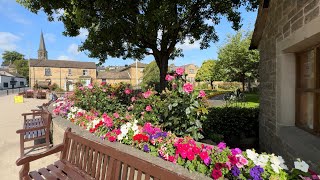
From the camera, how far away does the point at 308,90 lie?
12.1 ft

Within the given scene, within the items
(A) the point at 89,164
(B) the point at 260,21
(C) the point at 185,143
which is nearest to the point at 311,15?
(C) the point at 185,143

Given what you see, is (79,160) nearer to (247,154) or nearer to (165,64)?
(247,154)

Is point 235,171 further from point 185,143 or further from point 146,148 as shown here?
point 146,148

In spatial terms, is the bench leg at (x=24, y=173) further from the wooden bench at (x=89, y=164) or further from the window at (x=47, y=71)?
the window at (x=47, y=71)

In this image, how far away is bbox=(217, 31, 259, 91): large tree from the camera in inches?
1115

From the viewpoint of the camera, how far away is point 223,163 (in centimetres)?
245

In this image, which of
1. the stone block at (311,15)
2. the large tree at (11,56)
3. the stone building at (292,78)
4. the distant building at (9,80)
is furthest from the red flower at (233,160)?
the large tree at (11,56)

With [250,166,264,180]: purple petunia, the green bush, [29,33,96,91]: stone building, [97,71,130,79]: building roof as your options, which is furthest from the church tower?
[250,166,264,180]: purple petunia

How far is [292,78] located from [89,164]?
3600 millimetres

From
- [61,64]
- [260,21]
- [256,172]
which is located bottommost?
[256,172]

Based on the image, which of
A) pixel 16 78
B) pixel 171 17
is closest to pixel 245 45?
pixel 171 17

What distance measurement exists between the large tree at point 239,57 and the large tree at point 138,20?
753 inches

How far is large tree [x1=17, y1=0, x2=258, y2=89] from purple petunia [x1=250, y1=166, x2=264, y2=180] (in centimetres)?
561

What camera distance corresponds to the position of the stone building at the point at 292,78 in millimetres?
3219
